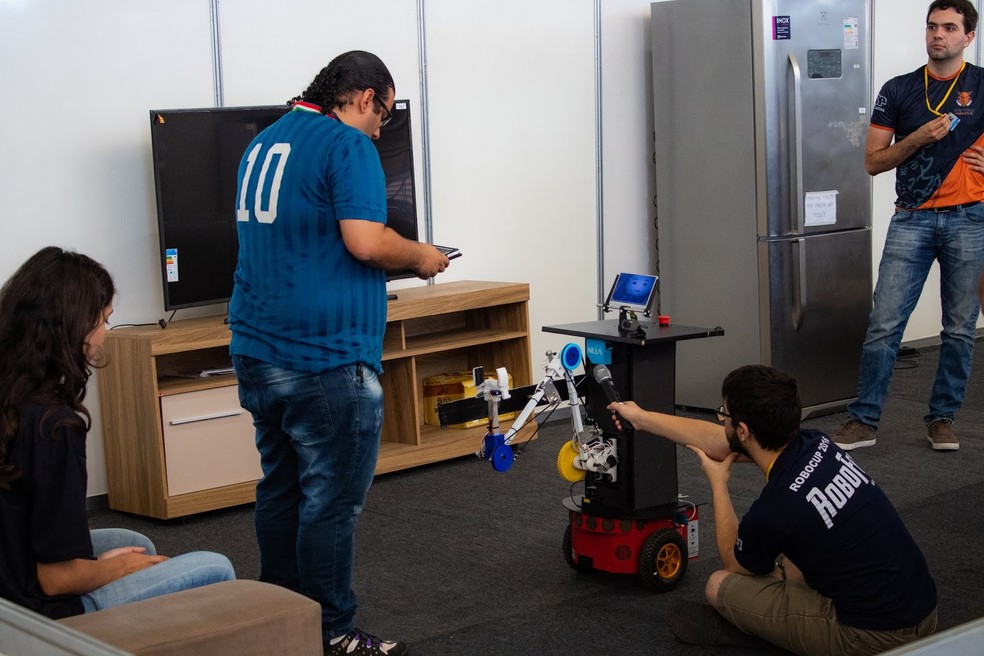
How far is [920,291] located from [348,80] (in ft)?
9.59

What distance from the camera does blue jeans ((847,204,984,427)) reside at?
467cm

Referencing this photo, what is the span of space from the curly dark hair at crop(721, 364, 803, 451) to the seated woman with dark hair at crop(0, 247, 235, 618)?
52.5 inches

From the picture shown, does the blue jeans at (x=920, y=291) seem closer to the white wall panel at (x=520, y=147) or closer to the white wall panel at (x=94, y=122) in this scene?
the white wall panel at (x=520, y=147)

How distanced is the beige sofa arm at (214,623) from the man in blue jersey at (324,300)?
23.1 inches

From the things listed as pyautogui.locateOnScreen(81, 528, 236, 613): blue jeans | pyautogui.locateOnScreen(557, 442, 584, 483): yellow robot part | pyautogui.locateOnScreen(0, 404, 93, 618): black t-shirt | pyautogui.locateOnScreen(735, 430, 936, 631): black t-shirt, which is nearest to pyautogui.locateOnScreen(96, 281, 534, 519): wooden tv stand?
pyautogui.locateOnScreen(557, 442, 584, 483): yellow robot part

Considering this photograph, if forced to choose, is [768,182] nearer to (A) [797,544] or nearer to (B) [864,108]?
(B) [864,108]

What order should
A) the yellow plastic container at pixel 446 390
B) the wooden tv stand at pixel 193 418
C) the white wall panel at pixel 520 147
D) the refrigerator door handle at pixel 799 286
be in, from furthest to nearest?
the refrigerator door handle at pixel 799 286 < the white wall panel at pixel 520 147 < the yellow plastic container at pixel 446 390 < the wooden tv stand at pixel 193 418

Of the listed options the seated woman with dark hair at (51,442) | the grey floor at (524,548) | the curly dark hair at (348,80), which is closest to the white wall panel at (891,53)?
the grey floor at (524,548)

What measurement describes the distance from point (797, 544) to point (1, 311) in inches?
66.7

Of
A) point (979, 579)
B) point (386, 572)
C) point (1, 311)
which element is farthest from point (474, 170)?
point (1, 311)

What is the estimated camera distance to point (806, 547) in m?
2.58

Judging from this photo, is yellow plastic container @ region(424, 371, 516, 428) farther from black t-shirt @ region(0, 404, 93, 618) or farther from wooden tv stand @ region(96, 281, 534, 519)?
black t-shirt @ region(0, 404, 93, 618)

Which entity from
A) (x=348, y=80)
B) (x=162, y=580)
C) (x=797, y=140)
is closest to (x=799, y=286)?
(x=797, y=140)

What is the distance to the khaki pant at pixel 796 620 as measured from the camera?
8.51ft
